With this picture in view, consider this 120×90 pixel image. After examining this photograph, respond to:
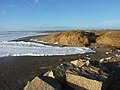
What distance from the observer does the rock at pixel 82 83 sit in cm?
834

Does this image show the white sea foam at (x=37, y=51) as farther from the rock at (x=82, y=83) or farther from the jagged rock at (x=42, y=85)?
the jagged rock at (x=42, y=85)

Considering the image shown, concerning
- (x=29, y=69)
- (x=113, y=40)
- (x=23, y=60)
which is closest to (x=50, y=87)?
(x=29, y=69)

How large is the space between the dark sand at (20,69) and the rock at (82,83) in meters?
2.34

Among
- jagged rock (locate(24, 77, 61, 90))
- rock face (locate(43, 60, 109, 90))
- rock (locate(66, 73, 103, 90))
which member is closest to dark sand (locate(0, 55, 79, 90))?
jagged rock (locate(24, 77, 61, 90))

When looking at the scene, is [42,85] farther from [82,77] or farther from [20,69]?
[20,69]

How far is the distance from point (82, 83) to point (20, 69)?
5611 millimetres

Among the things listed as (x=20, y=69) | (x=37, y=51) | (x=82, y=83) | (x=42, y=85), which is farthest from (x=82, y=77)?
(x=37, y=51)

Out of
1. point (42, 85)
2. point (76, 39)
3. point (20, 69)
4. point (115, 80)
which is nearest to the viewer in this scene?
point (42, 85)

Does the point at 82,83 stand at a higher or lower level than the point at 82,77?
lower

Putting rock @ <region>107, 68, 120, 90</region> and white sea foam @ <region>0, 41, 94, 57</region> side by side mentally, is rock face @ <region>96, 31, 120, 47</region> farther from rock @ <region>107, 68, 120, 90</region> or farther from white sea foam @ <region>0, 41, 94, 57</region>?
rock @ <region>107, 68, 120, 90</region>

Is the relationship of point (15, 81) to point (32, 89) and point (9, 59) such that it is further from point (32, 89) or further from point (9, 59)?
point (9, 59)

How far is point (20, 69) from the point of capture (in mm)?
13305

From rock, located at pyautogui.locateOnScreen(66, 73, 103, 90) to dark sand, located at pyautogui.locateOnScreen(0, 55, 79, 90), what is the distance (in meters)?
2.34

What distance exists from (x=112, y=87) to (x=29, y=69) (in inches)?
209
